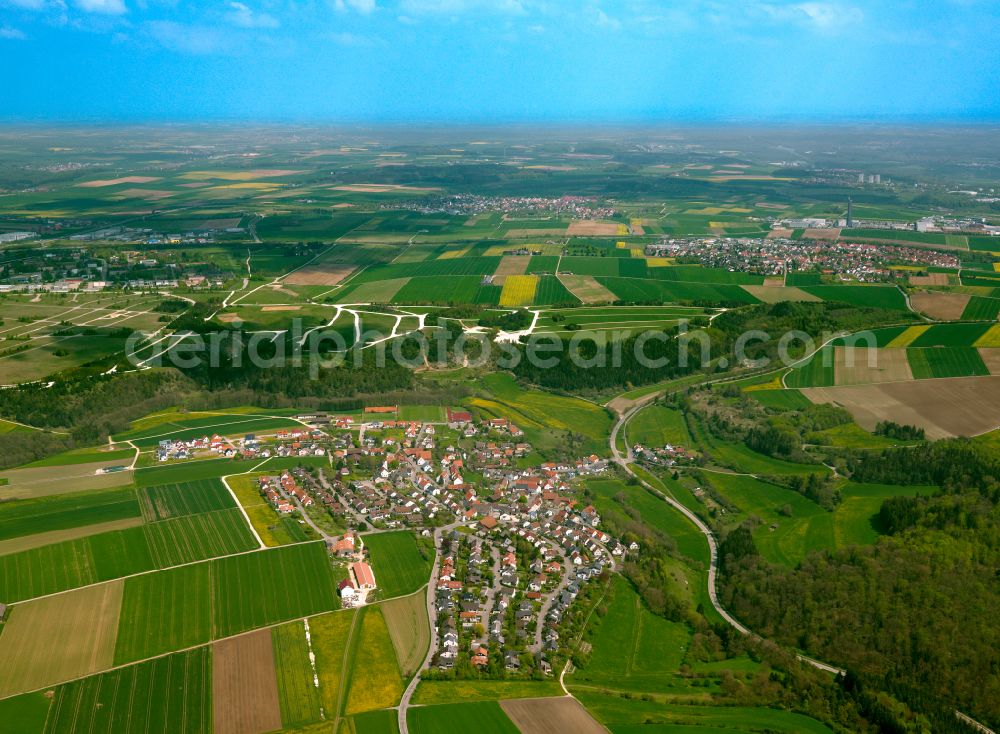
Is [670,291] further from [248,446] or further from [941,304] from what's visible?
[248,446]

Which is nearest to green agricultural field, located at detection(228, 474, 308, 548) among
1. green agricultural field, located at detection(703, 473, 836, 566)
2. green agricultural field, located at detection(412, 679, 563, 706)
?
green agricultural field, located at detection(412, 679, 563, 706)

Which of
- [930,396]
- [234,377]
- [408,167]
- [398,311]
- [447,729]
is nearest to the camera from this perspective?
[447,729]

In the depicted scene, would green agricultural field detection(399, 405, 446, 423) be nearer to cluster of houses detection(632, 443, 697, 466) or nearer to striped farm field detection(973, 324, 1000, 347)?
cluster of houses detection(632, 443, 697, 466)

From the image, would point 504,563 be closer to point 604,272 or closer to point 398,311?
point 398,311

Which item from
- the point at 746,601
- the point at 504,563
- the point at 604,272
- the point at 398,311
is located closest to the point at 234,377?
the point at 398,311

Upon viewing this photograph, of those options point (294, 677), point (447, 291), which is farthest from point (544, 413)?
point (447, 291)
